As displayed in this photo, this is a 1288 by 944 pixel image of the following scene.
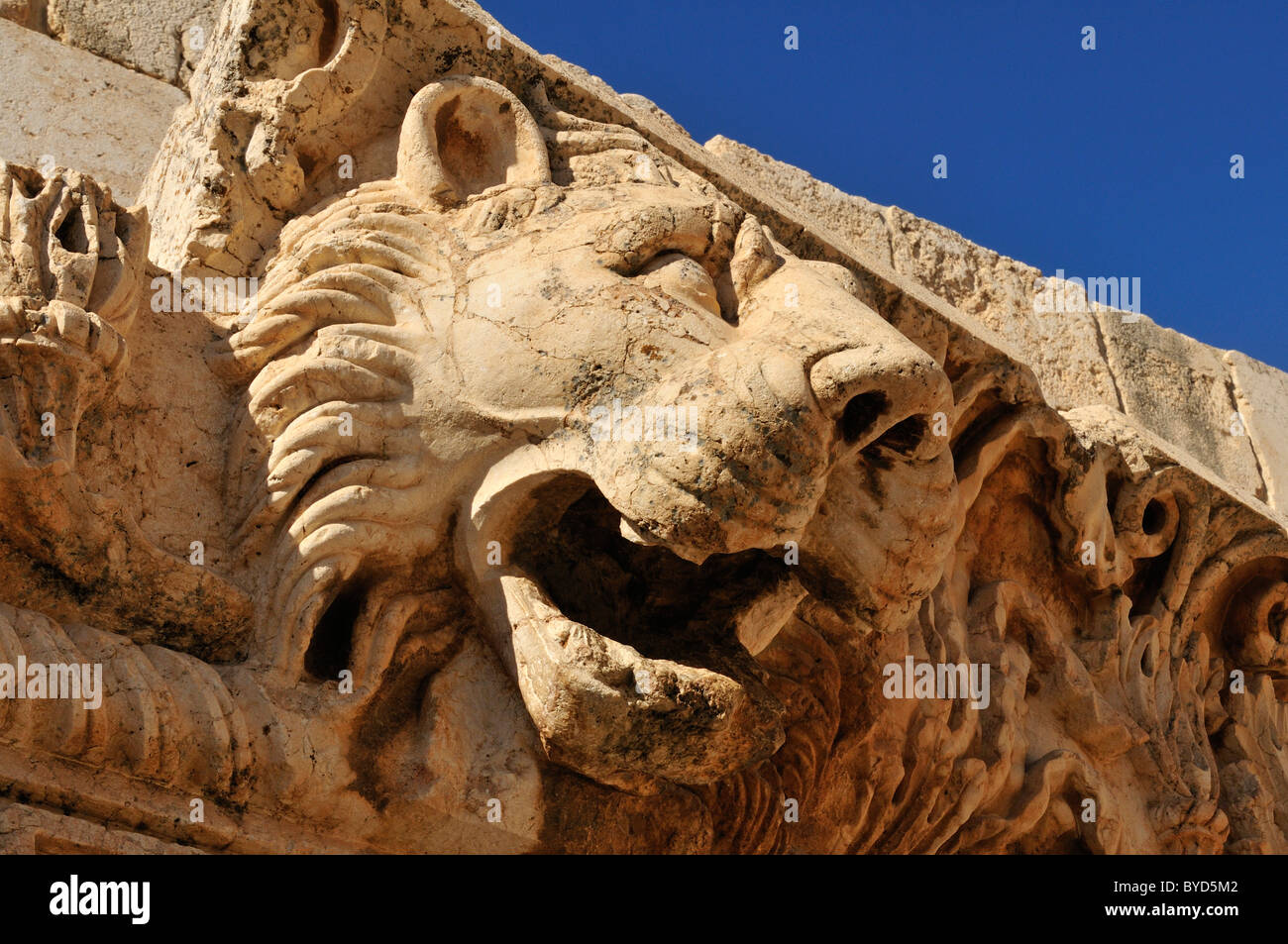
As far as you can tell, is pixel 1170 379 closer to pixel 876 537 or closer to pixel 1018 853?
pixel 1018 853

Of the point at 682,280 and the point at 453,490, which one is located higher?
the point at 682,280

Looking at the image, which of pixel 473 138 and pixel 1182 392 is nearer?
pixel 473 138

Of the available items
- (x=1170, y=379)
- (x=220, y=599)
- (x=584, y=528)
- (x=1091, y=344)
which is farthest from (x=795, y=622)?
(x=1170, y=379)

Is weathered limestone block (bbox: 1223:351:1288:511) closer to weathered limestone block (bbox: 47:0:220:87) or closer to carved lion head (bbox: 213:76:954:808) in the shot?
carved lion head (bbox: 213:76:954:808)

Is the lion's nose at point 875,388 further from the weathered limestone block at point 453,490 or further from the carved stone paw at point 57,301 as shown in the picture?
the carved stone paw at point 57,301

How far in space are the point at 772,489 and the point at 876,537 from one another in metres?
0.40

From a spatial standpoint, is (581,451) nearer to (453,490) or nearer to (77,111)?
(453,490)

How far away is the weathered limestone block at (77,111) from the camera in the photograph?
346 centimetres

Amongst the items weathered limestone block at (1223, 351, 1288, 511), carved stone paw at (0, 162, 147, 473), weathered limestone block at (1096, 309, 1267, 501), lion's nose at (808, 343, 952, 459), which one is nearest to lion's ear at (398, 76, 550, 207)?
carved stone paw at (0, 162, 147, 473)

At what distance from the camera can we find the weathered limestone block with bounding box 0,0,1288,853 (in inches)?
90.3

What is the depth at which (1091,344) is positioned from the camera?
4.90 m

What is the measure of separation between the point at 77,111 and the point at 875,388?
6.75ft

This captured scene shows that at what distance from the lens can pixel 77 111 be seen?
3566 mm

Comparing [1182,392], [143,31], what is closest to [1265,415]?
[1182,392]
